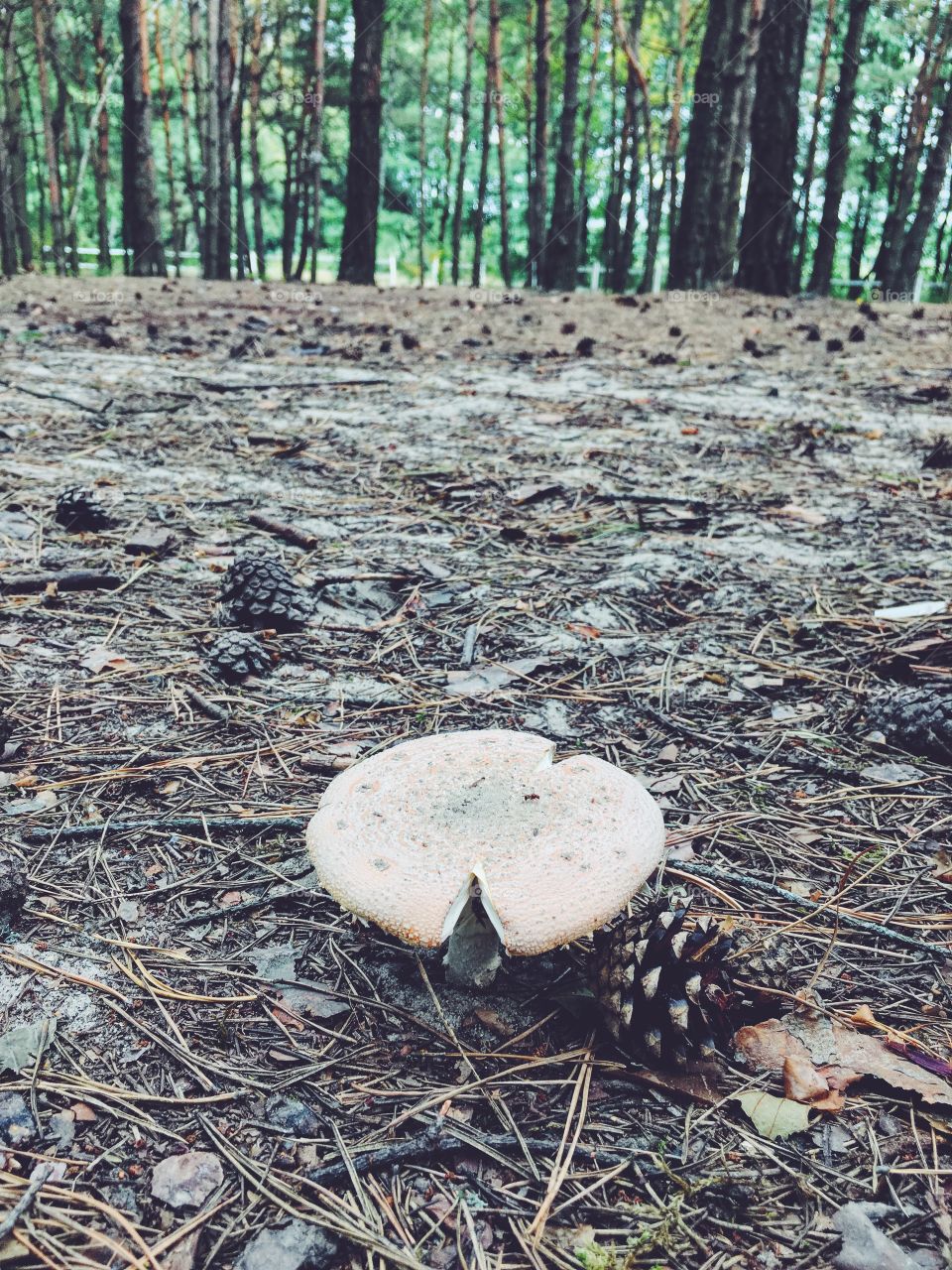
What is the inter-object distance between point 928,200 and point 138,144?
43.7 feet

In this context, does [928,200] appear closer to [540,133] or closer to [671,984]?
[540,133]

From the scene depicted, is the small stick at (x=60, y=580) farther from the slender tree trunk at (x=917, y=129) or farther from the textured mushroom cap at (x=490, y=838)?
the slender tree trunk at (x=917, y=129)

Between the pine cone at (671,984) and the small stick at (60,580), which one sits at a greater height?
the small stick at (60,580)

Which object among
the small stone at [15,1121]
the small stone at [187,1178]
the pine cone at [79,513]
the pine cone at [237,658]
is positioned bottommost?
the small stone at [187,1178]

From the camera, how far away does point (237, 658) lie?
7.88ft

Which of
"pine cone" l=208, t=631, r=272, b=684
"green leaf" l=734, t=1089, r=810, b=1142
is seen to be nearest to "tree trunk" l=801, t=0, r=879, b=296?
"pine cone" l=208, t=631, r=272, b=684

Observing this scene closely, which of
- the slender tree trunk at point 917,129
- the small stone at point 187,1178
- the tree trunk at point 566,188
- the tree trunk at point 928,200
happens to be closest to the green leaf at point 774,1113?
the small stone at point 187,1178

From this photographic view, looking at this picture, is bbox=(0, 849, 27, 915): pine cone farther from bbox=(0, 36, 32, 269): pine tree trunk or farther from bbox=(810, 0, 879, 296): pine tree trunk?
bbox=(810, 0, 879, 296): pine tree trunk

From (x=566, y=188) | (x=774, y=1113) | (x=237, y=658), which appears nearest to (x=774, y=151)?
(x=566, y=188)

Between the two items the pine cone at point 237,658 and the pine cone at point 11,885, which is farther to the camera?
the pine cone at point 237,658

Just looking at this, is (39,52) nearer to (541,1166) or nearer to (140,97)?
(140,97)

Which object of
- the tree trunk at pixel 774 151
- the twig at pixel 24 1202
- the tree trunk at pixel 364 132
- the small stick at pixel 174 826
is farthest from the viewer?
the tree trunk at pixel 364 132

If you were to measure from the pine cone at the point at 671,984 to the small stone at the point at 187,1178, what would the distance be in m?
0.61

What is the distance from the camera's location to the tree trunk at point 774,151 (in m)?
12.8
